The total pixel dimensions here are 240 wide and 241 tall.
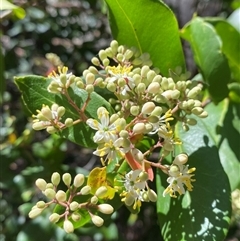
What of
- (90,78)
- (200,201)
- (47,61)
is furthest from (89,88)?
(47,61)

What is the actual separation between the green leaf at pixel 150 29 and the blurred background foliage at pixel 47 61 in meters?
0.65

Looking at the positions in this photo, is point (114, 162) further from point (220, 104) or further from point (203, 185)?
point (220, 104)

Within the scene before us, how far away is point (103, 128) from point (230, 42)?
2.19ft

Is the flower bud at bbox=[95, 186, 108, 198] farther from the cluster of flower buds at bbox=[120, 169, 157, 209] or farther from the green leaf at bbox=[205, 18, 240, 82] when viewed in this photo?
the green leaf at bbox=[205, 18, 240, 82]

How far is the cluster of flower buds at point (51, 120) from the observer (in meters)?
1.04

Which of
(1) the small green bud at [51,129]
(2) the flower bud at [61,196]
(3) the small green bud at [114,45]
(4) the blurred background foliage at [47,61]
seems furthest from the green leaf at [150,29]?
(4) the blurred background foliage at [47,61]

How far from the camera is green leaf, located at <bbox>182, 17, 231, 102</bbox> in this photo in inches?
55.0

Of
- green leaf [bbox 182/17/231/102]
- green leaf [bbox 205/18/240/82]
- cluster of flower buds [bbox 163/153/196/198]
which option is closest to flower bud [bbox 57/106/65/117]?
cluster of flower buds [bbox 163/153/196/198]

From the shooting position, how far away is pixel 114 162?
1100mm

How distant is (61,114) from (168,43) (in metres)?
0.38

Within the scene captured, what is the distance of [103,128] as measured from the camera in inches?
39.3

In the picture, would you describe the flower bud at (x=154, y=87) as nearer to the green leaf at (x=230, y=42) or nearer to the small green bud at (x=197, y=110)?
the small green bud at (x=197, y=110)

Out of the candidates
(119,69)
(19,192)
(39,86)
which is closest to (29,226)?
(19,192)

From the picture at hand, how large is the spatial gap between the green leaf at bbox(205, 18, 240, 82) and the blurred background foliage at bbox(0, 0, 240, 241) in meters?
0.41
